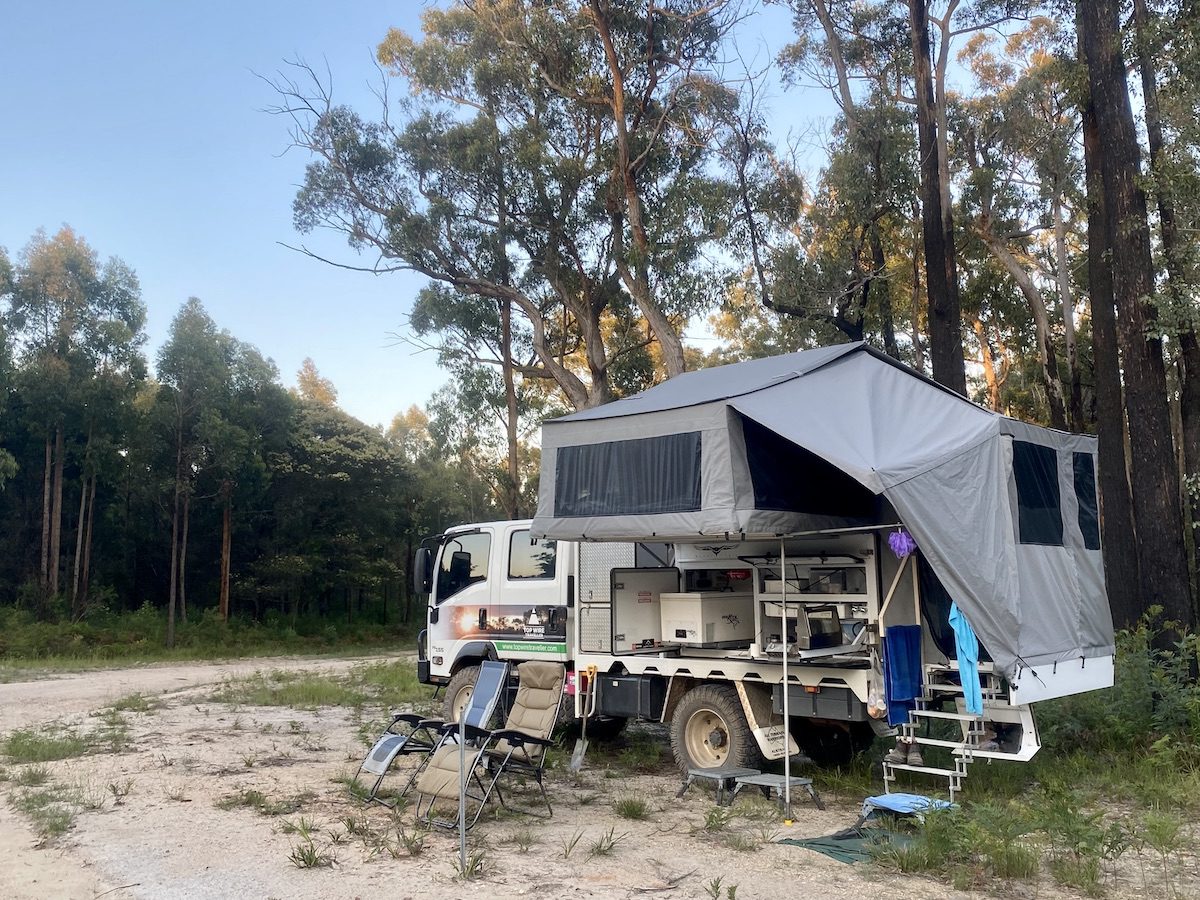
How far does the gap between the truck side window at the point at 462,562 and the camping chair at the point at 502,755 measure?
7.86ft

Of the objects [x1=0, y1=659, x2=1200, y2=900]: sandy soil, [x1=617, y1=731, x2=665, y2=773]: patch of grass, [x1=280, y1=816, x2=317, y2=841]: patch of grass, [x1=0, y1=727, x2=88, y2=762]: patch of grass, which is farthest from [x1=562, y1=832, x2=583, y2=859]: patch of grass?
[x1=0, y1=727, x2=88, y2=762]: patch of grass

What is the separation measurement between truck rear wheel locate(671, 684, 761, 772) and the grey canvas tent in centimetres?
148

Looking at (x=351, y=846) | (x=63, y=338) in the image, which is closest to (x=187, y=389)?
(x=63, y=338)

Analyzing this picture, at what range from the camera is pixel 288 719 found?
40.2ft

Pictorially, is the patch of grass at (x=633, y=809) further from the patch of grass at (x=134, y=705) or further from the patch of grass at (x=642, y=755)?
the patch of grass at (x=134, y=705)

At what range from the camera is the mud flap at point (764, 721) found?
7641 mm

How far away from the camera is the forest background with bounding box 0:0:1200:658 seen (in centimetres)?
1295

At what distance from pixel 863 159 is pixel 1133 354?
7727mm

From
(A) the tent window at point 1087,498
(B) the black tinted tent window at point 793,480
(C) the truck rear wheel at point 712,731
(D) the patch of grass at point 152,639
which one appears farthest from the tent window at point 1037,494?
(D) the patch of grass at point 152,639

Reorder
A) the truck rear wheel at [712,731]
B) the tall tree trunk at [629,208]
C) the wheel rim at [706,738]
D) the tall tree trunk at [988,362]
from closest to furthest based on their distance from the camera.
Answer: the truck rear wheel at [712,731] < the wheel rim at [706,738] < the tall tree trunk at [629,208] < the tall tree trunk at [988,362]

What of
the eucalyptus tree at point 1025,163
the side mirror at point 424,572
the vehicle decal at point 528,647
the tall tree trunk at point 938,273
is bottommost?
the vehicle decal at point 528,647

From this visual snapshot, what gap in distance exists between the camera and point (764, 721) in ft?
25.3

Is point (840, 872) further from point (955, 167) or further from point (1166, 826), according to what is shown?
point (955, 167)

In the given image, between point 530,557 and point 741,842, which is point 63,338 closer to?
point 530,557
